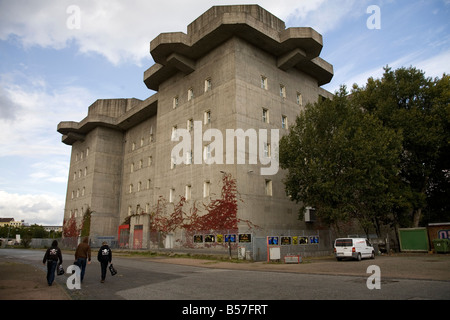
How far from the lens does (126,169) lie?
188 ft

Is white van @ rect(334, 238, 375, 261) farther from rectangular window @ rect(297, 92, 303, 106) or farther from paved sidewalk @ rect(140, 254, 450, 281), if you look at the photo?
rectangular window @ rect(297, 92, 303, 106)

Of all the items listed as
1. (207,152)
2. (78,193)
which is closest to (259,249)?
(207,152)

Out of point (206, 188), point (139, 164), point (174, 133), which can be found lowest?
point (206, 188)

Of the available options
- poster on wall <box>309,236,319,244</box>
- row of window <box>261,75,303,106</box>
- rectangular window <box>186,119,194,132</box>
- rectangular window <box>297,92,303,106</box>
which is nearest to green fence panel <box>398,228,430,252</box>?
poster on wall <box>309,236,319,244</box>

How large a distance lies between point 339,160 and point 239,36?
17.0m

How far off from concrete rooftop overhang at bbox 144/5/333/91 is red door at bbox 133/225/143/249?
21.3 meters

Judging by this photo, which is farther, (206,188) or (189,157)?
(189,157)

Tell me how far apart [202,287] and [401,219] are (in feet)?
→ 104

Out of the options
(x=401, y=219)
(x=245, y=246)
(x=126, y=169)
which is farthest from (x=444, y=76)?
(x=126, y=169)

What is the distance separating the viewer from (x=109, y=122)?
57094 mm

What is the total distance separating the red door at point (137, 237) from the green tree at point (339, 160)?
73.1 ft

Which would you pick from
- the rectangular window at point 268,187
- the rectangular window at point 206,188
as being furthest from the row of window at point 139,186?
the rectangular window at point 268,187

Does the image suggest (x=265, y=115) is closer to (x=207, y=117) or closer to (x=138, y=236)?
(x=207, y=117)

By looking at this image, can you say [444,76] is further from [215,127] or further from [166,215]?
[166,215]
